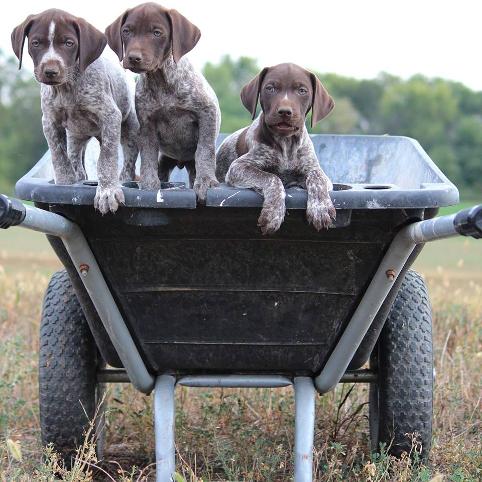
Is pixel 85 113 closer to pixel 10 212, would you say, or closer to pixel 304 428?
pixel 10 212

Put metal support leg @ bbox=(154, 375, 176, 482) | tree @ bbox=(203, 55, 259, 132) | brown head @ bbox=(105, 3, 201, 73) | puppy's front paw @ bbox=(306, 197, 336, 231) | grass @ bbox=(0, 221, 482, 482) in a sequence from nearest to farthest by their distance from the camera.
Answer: puppy's front paw @ bbox=(306, 197, 336, 231), brown head @ bbox=(105, 3, 201, 73), metal support leg @ bbox=(154, 375, 176, 482), grass @ bbox=(0, 221, 482, 482), tree @ bbox=(203, 55, 259, 132)

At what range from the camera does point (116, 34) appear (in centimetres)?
325

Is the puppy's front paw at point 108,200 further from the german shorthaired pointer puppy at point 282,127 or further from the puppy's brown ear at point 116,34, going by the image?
the puppy's brown ear at point 116,34

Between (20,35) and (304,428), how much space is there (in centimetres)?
161

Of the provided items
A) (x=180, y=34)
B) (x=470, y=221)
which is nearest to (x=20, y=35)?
(x=180, y=34)

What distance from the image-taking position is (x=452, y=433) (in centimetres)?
423

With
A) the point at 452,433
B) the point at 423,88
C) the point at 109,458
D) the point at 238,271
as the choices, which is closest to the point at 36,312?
the point at 109,458

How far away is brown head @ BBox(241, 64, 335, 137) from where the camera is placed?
10.6 ft

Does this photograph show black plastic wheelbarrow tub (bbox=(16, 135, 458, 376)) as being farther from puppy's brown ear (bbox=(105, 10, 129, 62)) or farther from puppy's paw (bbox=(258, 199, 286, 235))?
puppy's brown ear (bbox=(105, 10, 129, 62))

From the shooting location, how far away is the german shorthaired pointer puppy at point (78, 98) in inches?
Result: 122

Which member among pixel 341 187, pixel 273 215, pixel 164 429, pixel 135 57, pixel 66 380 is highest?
pixel 135 57

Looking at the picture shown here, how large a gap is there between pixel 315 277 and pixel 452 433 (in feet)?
4.83

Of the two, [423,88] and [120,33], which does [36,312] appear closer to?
[120,33]

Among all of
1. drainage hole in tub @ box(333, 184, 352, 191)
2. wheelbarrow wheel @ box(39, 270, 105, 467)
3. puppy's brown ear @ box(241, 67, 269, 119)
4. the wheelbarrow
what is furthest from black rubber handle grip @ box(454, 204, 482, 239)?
wheelbarrow wheel @ box(39, 270, 105, 467)
